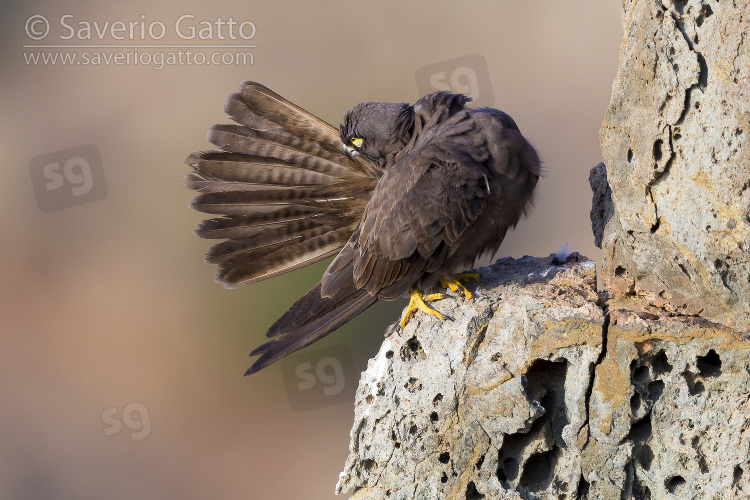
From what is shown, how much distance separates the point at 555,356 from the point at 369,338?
8.67 m

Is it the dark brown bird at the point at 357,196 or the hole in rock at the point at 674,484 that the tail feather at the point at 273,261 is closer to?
the dark brown bird at the point at 357,196

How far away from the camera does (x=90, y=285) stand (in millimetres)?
13945

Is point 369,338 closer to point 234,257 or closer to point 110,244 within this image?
point 110,244

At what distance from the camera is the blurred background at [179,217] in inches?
483

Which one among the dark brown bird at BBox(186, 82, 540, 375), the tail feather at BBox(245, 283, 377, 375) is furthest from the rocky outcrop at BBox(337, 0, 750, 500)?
the tail feather at BBox(245, 283, 377, 375)

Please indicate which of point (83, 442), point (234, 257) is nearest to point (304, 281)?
point (83, 442)

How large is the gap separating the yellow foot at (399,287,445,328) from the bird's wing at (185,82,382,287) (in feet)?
3.03

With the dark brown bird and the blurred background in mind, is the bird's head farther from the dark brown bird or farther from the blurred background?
the blurred background

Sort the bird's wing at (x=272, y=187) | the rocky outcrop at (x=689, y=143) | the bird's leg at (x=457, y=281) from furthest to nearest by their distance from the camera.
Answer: the bird's wing at (x=272, y=187)
the bird's leg at (x=457, y=281)
the rocky outcrop at (x=689, y=143)

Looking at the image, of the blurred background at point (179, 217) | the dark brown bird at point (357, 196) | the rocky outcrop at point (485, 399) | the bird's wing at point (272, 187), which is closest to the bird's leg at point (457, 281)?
the dark brown bird at point (357, 196)

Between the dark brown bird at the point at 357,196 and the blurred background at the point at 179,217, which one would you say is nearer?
Result: the dark brown bird at the point at 357,196

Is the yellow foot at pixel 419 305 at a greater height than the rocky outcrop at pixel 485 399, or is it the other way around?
the yellow foot at pixel 419 305

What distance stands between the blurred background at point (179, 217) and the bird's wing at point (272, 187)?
519cm

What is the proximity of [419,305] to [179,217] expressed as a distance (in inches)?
392
